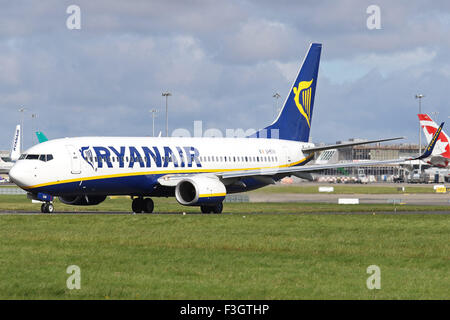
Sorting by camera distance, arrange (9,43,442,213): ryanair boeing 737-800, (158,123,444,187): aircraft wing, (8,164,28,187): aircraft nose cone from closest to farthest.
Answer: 1. (8,164,28,187): aircraft nose cone
2. (9,43,442,213): ryanair boeing 737-800
3. (158,123,444,187): aircraft wing

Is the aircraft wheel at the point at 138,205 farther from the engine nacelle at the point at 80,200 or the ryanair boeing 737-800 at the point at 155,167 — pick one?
the engine nacelle at the point at 80,200

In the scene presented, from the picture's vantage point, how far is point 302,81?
5625 centimetres

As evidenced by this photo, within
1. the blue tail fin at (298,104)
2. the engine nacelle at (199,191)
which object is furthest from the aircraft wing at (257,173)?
the blue tail fin at (298,104)

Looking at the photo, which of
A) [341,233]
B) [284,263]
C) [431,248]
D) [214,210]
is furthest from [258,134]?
[284,263]

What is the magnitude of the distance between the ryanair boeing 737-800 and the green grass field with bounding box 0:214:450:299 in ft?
12.5

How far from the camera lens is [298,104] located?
56.7 metres

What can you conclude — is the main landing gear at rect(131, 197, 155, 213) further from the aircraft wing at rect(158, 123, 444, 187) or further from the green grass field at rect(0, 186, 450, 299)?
the green grass field at rect(0, 186, 450, 299)

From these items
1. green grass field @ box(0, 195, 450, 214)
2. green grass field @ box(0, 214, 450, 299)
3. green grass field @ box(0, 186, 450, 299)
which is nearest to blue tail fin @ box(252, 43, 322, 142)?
green grass field @ box(0, 195, 450, 214)

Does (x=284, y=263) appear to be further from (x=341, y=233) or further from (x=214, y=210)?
(x=214, y=210)

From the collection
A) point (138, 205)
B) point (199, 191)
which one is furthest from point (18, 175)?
point (199, 191)

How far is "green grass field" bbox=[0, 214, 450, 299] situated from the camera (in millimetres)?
17750

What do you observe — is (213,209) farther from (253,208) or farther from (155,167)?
(253,208)

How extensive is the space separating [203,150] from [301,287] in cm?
3145

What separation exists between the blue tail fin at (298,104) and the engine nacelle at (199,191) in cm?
1175
